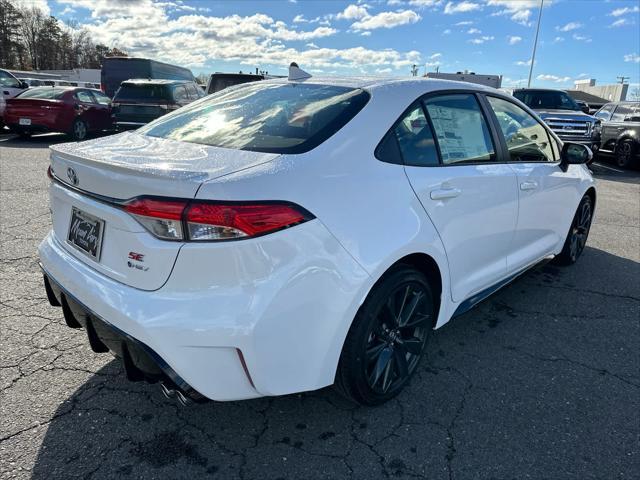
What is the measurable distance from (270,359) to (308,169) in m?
0.78

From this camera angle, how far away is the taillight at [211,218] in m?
1.79

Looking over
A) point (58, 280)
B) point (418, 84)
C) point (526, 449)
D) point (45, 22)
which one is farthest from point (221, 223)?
point (45, 22)

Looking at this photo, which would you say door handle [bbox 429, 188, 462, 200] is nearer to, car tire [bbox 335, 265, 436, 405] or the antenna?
car tire [bbox 335, 265, 436, 405]

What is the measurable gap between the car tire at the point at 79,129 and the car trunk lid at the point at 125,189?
11965mm

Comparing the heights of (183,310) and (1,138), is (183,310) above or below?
above

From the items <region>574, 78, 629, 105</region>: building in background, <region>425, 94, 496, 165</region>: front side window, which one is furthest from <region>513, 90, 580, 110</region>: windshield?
<region>574, 78, 629, 105</region>: building in background

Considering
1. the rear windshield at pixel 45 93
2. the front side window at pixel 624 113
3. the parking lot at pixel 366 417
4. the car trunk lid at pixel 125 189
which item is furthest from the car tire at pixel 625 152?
the rear windshield at pixel 45 93

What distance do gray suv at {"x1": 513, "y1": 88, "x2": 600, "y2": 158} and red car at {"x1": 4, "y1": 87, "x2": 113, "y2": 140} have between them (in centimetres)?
1178

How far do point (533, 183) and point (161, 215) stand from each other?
2.72 m

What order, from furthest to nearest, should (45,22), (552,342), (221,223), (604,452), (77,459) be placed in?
(45,22) → (552,342) → (604,452) → (77,459) → (221,223)

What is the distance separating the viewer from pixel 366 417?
2506mm

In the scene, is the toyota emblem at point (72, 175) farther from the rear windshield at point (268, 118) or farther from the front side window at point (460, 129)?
the front side window at point (460, 129)

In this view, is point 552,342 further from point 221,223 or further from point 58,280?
point 58,280

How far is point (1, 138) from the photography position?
44.2 feet
